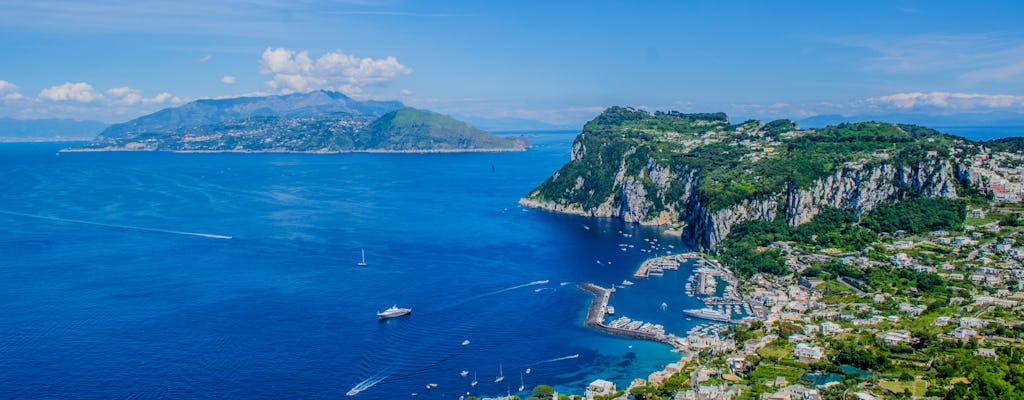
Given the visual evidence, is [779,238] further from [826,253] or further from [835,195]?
[835,195]

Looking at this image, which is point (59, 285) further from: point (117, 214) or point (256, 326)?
point (117, 214)

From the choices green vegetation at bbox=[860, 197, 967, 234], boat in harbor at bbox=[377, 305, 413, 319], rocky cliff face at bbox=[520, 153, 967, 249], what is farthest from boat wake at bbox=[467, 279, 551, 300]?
green vegetation at bbox=[860, 197, 967, 234]

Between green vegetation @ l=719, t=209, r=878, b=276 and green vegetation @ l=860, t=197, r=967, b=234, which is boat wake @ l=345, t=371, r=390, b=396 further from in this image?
green vegetation @ l=860, t=197, r=967, b=234

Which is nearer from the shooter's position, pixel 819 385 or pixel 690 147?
pixel 819 385

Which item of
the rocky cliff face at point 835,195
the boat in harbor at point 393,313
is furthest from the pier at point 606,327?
the rocky cliff face at point 835,195

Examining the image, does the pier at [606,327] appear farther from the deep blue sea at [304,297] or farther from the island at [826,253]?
the deep blue sea at [304,297]

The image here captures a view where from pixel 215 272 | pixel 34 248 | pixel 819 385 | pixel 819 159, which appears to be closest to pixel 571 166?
pixel 819 159

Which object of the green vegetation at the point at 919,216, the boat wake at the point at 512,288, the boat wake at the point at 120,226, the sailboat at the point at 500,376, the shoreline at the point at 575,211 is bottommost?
the sailboat at the point at 500,376
